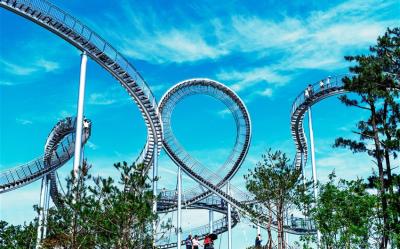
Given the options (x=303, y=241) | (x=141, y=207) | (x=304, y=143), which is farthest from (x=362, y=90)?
(x=304, y=143)

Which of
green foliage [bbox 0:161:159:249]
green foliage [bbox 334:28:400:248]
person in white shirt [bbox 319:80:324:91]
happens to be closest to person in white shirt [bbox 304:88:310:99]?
person in white shirt [bbox 319:80:324:91]

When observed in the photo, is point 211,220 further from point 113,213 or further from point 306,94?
point 113,213

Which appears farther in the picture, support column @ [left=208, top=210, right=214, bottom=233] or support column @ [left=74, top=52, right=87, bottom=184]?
→ support column @ [left=208, top=210, right=214, bottom=233]

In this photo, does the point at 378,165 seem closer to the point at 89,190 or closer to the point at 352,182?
the point at 352,182

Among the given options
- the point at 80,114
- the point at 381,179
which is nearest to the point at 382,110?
the point at 381,179

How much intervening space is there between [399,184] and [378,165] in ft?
4.26

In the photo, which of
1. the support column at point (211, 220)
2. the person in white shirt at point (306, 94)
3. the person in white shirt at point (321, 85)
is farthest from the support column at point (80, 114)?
the support column at point (211, 220)

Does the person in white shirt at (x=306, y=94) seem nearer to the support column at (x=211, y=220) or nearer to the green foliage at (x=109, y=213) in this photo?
the support column at (x=211, y=220)

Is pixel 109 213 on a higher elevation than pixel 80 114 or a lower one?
lower

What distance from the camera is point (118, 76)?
23000 millimetres


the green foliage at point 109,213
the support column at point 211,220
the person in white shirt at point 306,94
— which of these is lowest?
the green foliage at point 109,213

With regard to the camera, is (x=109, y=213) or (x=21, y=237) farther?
(x=21, y=237)

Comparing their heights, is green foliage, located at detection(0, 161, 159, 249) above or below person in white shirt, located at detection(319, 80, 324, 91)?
below

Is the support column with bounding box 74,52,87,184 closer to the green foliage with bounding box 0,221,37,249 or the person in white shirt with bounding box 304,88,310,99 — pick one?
the green foliage with bounding box 0,221,37,249
